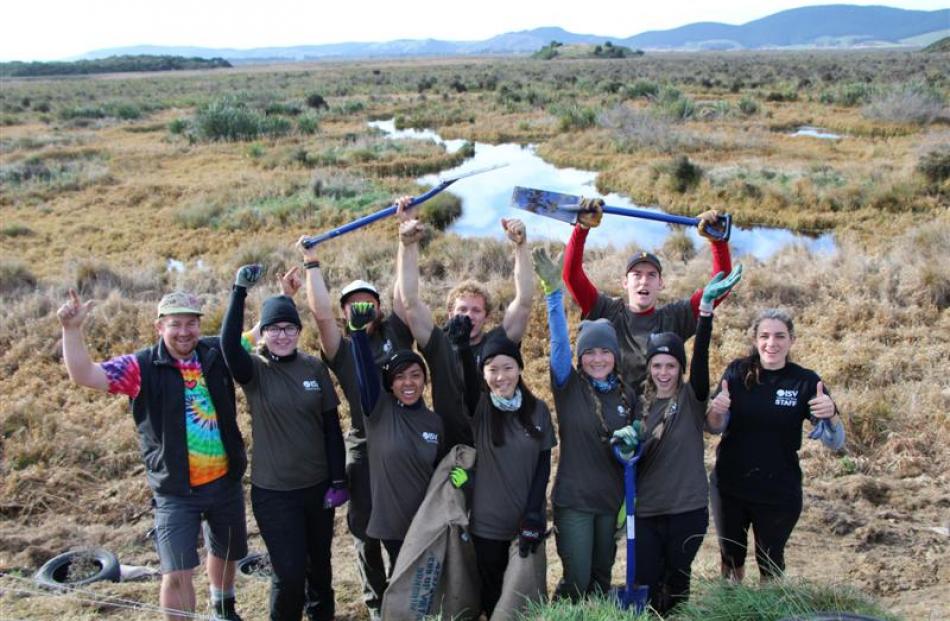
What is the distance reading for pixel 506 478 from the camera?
381cm

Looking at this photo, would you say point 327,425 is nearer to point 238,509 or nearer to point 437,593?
point 238,509

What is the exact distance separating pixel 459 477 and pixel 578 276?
1640 mm

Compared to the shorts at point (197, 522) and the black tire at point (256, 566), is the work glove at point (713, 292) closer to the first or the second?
the shorts at point (197, 522)

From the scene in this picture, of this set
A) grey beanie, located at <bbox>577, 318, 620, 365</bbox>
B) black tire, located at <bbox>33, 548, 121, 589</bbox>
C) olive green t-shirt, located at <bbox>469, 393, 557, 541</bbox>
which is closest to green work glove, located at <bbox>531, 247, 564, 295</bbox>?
grey beanie, located at <bbox>577, 318, 620, 365</bbox>

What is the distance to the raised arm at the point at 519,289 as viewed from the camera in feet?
13.5

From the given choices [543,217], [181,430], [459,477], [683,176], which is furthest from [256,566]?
[683,176]

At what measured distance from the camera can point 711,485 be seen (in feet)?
14.0

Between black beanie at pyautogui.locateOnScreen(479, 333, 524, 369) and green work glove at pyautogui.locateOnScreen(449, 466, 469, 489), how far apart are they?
1.73 ft

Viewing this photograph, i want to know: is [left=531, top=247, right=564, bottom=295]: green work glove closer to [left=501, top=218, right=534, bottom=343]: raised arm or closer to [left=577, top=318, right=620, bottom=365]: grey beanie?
[left=501, top=218, right=534, bottom=343]: raised arm

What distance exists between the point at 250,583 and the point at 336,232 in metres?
2.42

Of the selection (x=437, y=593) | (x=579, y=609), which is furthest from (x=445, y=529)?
(x=579, y=609)

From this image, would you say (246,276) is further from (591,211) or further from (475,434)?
(591,211)

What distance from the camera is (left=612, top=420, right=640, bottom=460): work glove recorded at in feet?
12.1

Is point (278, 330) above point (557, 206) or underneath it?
underneath
